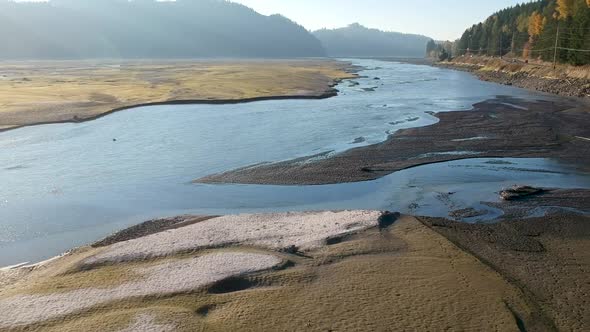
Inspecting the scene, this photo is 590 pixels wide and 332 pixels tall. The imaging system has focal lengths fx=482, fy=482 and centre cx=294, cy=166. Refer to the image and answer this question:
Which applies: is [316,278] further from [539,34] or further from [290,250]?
[539,34]

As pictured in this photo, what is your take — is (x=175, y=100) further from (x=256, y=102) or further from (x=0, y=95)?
(x=0, y=95)

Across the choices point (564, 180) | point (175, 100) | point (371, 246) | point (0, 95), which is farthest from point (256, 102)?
point (371, 246)

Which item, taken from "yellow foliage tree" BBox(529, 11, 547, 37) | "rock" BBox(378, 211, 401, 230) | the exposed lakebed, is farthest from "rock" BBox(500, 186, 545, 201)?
"yellow foliage tree" BBox(529, 11, 547, 37)

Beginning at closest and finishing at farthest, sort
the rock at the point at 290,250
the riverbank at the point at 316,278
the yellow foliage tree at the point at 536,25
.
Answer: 1. the riverbank at the point at 316,278
2. the rock at the point at 290,250
3. the yellow foliage tree at the point at 536,25

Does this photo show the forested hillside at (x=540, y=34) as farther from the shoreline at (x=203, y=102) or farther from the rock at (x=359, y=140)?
the rock at (x=359, y=140)

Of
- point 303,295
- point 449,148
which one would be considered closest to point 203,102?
point 449,148

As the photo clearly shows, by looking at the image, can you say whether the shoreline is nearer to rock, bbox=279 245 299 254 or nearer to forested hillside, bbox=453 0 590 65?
rock, bbox=279 245 299 254

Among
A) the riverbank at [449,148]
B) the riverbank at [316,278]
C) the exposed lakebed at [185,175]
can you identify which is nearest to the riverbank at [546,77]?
the riverbank at [449,148]
